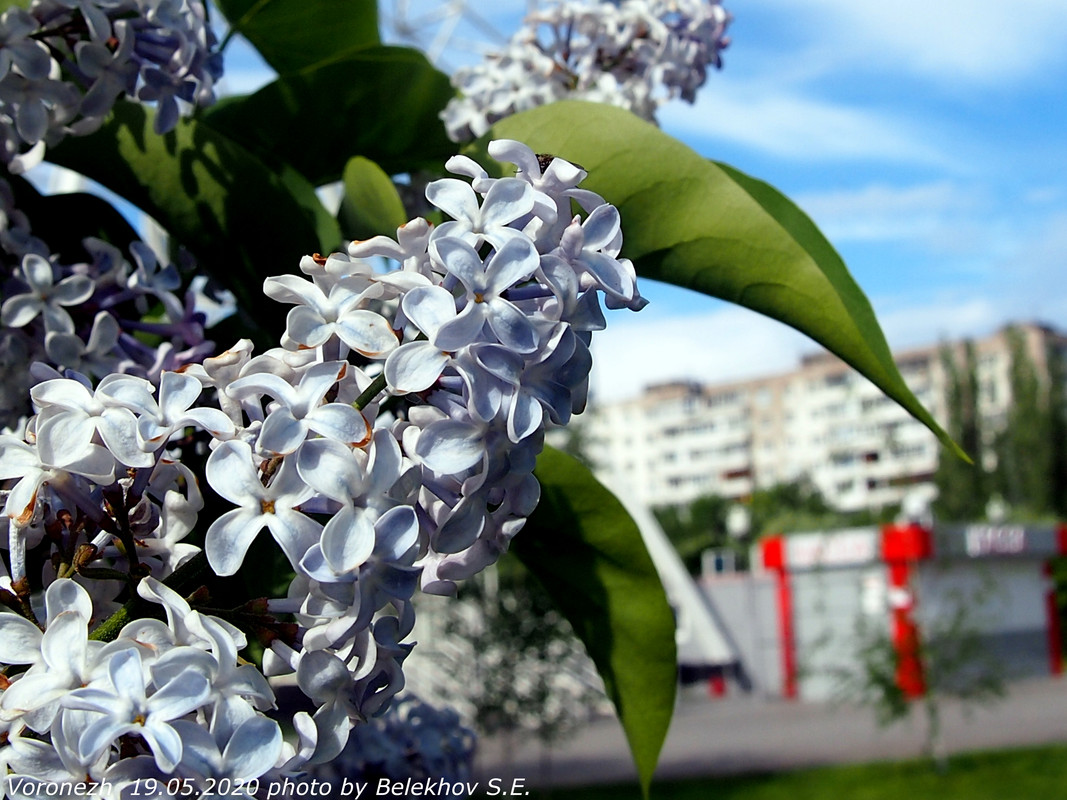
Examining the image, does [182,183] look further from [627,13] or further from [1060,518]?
[1060,518]

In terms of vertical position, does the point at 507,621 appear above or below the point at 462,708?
above

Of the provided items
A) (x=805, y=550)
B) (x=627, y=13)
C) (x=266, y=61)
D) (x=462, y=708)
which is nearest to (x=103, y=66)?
(x=266, y=61)

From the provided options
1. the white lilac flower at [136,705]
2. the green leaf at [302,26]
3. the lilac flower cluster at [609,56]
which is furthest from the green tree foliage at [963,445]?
the white lilac flower at [136,705]

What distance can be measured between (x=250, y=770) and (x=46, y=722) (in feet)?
0.23

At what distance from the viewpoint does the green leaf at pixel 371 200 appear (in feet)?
2.43

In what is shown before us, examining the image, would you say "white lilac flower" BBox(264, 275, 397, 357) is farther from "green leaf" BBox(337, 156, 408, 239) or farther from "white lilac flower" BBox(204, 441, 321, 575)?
"green leaf" BBox(337, 156, 408, 239)

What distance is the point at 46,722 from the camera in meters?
0.40

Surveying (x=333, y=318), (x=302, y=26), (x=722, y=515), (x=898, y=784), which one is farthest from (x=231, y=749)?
(x=722, y=515)

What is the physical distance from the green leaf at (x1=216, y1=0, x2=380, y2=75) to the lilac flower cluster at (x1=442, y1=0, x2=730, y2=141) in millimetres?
154

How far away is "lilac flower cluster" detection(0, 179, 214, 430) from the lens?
716mm

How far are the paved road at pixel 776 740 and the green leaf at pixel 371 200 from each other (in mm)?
8358

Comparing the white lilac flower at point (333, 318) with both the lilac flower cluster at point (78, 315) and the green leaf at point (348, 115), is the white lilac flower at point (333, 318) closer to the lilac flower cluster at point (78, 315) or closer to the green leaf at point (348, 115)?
the lilac flower cluster at point (78, 315)

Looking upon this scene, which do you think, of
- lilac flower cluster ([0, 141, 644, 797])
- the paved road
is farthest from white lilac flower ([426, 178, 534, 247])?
the paved road

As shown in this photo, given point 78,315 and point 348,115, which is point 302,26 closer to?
point 348,115
